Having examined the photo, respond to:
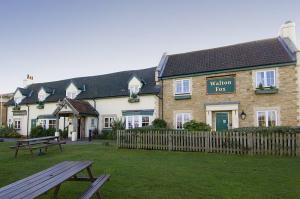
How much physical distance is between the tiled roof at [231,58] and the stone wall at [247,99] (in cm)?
72

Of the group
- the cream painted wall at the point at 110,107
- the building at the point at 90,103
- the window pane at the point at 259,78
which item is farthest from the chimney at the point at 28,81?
the window pane at the point at 259,78

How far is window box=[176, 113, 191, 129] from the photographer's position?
22.7m

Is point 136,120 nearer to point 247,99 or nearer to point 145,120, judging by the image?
point 145,120

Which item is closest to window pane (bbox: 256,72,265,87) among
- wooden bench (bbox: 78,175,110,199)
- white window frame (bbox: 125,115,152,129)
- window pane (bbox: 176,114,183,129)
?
window pane (bbox: 176,114,183,129)

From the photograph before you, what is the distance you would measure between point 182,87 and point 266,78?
7121 millimetres

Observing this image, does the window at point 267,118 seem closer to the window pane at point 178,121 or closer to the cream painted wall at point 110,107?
the window pane at point 178,121

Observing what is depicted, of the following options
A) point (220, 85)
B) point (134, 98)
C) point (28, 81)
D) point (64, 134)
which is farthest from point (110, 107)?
point (28, 81)

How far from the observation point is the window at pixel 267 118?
19312 millimetres

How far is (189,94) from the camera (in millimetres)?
22734

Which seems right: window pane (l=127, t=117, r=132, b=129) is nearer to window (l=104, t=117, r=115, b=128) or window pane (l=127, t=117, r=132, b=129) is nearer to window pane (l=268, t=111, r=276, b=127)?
window (l=104, t=117, r=115, b=128)

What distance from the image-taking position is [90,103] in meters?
28.7

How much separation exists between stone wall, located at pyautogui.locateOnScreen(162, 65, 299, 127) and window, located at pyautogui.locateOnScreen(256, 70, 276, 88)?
33 cm

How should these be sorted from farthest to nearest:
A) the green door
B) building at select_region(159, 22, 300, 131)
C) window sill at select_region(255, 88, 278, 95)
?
the green door < window sill at select_region(255, 88, 278, 95) < building at select_region(159, 22, 300, 131)

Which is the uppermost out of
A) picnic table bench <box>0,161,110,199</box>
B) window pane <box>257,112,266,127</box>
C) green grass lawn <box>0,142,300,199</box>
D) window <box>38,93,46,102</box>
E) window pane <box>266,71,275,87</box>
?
window pane <box>266,71,275,87</box>
